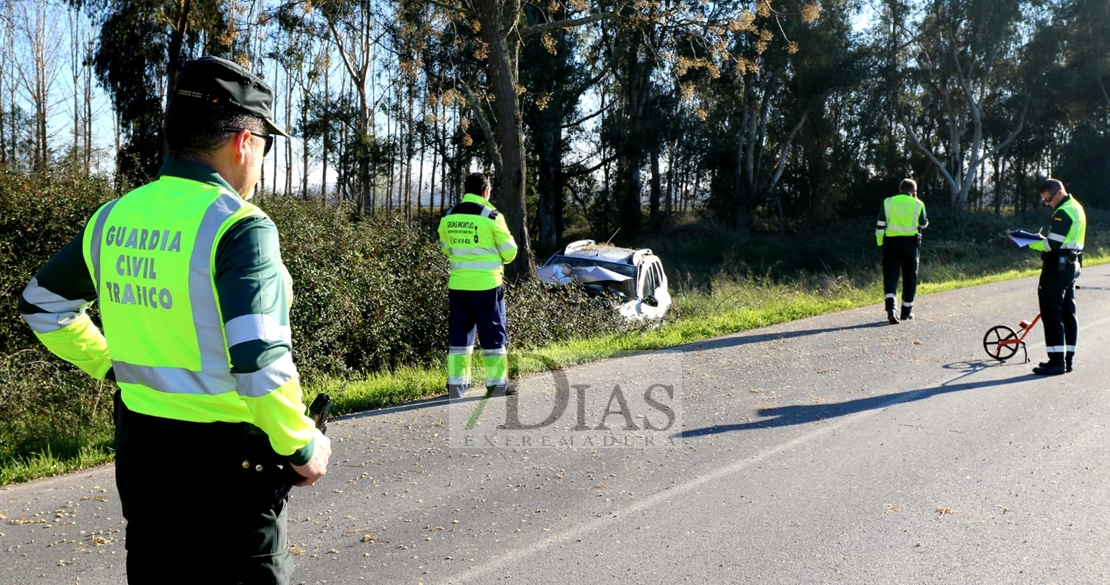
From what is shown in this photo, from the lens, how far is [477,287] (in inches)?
312

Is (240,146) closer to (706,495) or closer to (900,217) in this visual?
(706,495)

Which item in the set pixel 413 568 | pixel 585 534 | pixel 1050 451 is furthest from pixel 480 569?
pixel 1050 451

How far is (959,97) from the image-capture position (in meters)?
47.7

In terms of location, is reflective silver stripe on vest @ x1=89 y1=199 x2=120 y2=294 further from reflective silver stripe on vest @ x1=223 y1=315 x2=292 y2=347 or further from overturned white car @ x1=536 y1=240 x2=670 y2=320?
overturned white car @ x1=536 y1=240 x2=670 y2=320

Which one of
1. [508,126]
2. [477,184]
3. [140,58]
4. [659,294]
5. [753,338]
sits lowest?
[753,338]

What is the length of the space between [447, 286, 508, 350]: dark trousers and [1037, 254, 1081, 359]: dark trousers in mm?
5858

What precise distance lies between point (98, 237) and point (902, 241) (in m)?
12.4

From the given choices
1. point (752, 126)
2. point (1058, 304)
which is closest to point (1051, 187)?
point (1058, 304)

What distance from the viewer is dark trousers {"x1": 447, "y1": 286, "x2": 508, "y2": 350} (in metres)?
7.93

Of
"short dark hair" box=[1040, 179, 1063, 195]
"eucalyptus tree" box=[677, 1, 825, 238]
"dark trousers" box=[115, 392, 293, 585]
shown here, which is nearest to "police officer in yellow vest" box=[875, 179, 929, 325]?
"short dark hair" box=[1040, 179, 1063, 195]

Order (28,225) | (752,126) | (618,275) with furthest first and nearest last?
(752,126)
(618,275)
(28,225)

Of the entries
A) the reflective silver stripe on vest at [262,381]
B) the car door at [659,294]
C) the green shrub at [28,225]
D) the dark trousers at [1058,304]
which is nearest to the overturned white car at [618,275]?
the car door at [659,294]

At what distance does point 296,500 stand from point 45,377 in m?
3.98

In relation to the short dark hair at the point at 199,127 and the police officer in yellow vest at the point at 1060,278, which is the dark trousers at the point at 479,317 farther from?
the police officer in yellow vest at the point at 1060,278
